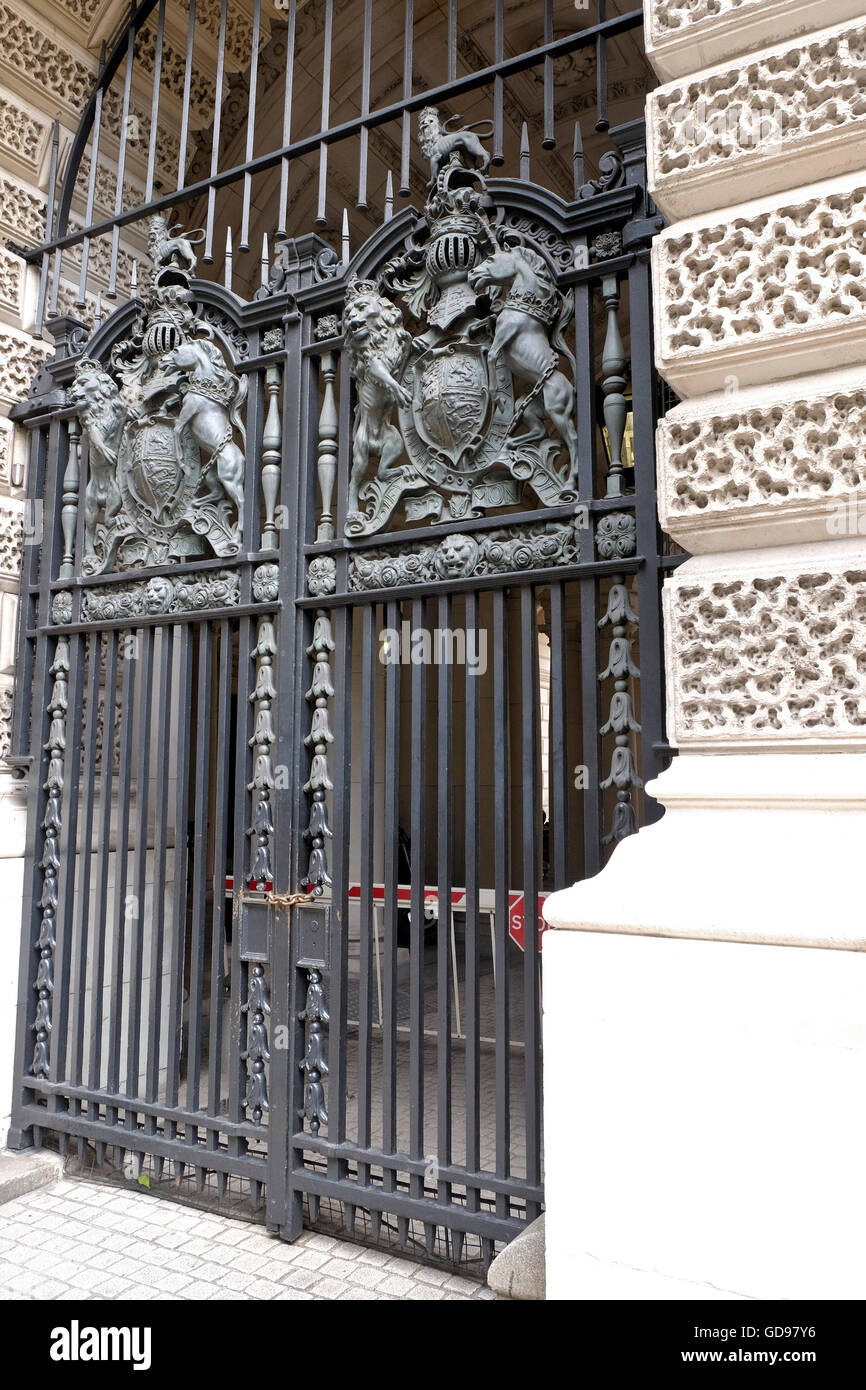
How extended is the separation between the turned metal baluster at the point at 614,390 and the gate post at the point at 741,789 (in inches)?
26.8

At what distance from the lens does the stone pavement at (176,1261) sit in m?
3.19

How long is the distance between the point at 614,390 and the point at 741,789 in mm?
1664

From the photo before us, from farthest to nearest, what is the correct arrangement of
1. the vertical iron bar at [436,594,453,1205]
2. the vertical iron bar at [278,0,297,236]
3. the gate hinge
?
the vertical iron bar at [278,0,297,236], the gate hinge, the vertical iron bar at [436,594,453,1205]

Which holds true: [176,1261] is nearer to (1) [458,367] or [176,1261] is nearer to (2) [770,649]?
(2) [770,649]

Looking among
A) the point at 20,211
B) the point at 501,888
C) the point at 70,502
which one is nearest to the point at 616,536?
the point at 501,888

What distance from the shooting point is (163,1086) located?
189 inches

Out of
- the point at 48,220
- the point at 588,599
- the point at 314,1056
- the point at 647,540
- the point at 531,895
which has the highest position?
the point at 48,220

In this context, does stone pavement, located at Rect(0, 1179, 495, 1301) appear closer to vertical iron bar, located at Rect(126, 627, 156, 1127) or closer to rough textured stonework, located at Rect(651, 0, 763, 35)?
vertical iron bar, located at Rect(126, 627, 156, 1127)

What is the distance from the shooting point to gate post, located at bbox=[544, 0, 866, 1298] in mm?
2004

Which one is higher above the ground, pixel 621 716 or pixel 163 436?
pixel 163 436

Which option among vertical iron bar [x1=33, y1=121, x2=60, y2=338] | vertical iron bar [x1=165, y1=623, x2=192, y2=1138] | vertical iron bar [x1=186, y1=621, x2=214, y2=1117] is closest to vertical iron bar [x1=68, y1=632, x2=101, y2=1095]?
vertical iron bar [x1=165, y1=623, x2=192, y2=1138]

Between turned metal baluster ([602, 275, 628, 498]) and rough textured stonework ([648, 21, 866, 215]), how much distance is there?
2.31ft

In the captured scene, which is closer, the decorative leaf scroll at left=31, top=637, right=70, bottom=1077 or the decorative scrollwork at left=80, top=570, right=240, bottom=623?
the decorative scrollwork at left=80, top=570, right=240, bottom=623

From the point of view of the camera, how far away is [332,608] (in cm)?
382
